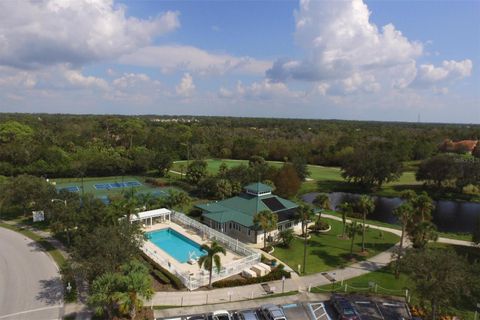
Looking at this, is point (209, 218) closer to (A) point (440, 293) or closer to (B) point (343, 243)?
(B) point (343, 243)

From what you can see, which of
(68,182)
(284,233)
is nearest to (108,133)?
(68,182)

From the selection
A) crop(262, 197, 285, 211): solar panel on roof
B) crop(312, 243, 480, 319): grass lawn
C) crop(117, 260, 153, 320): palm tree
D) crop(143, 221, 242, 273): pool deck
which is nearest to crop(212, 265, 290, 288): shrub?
crop(312, 243, 480, 319): grass lawn

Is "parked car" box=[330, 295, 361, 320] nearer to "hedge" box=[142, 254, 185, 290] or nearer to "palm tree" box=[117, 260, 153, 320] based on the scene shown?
"hedge" box=[142, 254, 185, 290]

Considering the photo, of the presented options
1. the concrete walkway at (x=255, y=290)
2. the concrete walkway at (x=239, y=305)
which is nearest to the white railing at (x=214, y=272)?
the concrete walkway at (x=255, y=290)

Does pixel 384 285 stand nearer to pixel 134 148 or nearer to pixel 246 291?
pixel 246 291

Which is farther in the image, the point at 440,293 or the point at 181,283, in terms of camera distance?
the point at 181,283
